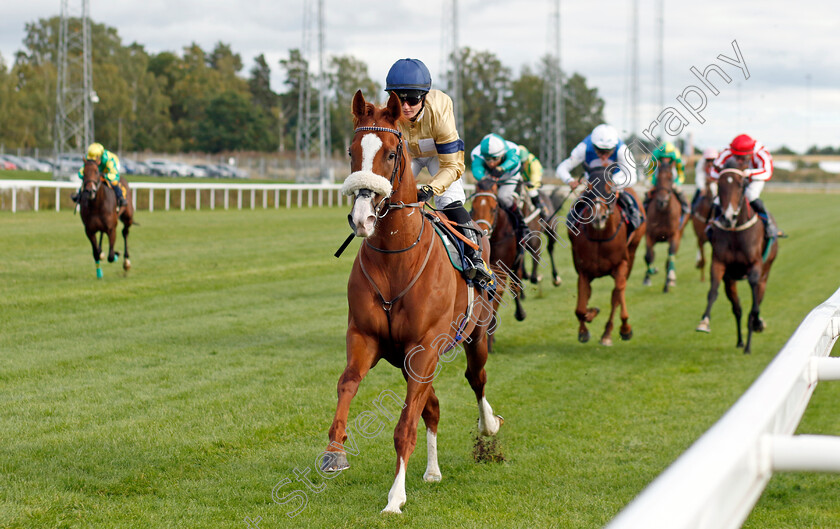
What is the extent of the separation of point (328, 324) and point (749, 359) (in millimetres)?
4406

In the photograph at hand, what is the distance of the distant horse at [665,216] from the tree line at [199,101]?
5568cm

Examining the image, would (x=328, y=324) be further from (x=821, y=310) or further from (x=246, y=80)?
(x=246, y=80)

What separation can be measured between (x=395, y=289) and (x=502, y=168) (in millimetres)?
5778

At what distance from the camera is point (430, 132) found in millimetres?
4711

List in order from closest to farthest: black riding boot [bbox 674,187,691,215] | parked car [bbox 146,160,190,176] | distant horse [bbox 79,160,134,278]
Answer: distant horse [bbox 79,160,134,278] → black riding boot [bbox 674,187,691,215] → parked car [bbox 146,160,190,176]

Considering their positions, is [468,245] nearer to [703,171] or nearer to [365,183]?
[365,183]

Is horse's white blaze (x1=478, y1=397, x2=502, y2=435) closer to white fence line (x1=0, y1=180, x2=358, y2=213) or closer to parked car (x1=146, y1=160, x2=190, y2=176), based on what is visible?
white fence line (x1=0, y1=180, x2=358, y2=213)

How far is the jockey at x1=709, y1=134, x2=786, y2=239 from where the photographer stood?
29.1 feet

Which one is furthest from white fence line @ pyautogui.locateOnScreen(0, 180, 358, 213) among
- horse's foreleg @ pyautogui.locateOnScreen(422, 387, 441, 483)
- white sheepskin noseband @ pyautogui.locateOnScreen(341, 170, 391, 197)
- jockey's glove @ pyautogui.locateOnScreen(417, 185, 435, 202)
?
white sheepskin noseband @ pyautogui.locateOnScreen(341, 170, 391, 197)

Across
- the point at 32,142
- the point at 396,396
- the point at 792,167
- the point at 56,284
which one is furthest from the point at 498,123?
the point at 396,396

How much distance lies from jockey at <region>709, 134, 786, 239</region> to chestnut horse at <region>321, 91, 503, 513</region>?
5.49 meters

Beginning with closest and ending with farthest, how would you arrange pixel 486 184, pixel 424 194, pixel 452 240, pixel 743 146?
pixel 424 194
pixel 452 240
pixel 743 146
pixel 486 184

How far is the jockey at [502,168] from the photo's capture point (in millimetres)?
9336

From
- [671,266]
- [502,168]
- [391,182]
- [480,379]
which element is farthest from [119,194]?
[391,182]
